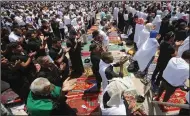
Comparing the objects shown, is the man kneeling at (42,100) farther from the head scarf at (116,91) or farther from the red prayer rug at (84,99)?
the red prayer rug at (84,99)

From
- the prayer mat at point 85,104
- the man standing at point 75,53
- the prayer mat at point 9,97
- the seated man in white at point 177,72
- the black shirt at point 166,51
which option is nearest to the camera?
the seated man in white at point 177,72

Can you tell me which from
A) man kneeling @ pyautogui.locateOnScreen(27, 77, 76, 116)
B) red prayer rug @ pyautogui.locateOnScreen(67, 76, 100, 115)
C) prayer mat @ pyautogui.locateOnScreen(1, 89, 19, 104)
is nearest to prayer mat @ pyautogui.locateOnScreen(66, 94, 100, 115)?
red prayer rug @ pyautogui.locateOnScreen(67, 76, 100, 115)

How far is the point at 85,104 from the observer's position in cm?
508

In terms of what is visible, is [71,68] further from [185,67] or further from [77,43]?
[185,67]

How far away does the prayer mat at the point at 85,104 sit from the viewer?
477cm

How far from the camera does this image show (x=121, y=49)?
8.97 metres

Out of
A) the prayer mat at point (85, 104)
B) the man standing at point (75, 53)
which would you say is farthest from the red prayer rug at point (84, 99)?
the man standing at point (75, 53)

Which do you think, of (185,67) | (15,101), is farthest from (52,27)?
(185,67)

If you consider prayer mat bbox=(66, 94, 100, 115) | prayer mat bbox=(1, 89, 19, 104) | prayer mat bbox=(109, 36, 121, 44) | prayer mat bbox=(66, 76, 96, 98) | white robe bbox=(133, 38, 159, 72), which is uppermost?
white robe bbox=(133, 38, 159, 72)

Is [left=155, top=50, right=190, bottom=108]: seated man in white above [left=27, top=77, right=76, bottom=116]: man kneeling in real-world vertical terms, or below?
below

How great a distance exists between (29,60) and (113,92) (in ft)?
7.30

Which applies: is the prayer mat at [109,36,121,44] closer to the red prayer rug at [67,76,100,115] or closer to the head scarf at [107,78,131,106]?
the red prayer rug at [67,76,100,115]

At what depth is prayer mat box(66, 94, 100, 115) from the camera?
477 cm

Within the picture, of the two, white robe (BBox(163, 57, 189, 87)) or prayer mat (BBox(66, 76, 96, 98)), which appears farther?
prayer mat (BBox(66, 76, 96, 98))
